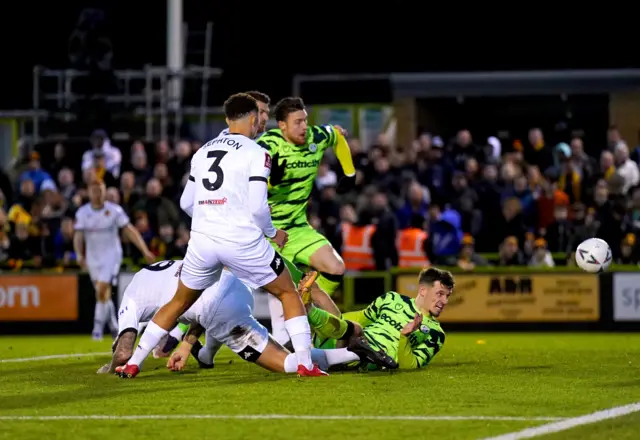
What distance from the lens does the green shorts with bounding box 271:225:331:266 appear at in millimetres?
12594

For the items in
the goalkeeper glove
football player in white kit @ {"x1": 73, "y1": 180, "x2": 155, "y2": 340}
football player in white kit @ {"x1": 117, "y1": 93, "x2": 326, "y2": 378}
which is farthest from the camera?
football player in white kit @ {"x1": 73, "y1": 180, "x2": 155, "y2": 340}

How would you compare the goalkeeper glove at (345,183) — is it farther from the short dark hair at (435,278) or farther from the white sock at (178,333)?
the white sock at (178,333)

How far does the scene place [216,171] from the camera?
10.8 m

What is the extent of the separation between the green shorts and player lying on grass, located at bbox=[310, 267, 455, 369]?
72cm

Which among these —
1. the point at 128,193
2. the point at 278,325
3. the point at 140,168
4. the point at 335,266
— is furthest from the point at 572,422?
the point at 140,168

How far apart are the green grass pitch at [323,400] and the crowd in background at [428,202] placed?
750 centimetres

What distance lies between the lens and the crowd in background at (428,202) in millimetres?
21328

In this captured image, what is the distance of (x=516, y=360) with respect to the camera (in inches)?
530

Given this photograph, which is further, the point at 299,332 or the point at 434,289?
the point at 434,289

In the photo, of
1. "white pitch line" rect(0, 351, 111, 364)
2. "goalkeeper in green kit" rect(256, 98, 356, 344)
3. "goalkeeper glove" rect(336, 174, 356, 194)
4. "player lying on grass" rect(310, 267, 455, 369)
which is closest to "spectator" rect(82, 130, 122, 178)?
"white pitch line" rect(0, 351, 111, 364)

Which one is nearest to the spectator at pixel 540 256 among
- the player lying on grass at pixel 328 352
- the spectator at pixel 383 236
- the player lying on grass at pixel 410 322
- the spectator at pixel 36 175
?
the spectator at pixel 383 236

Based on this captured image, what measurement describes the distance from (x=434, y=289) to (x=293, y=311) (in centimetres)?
144

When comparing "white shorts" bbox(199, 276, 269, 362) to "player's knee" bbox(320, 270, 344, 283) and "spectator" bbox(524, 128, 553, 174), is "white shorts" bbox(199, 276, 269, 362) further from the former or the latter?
"spectator" bbox(524, 128, 553, 174)

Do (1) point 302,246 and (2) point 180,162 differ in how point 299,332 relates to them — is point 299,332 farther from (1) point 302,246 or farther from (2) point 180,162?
(2) point 180,162
